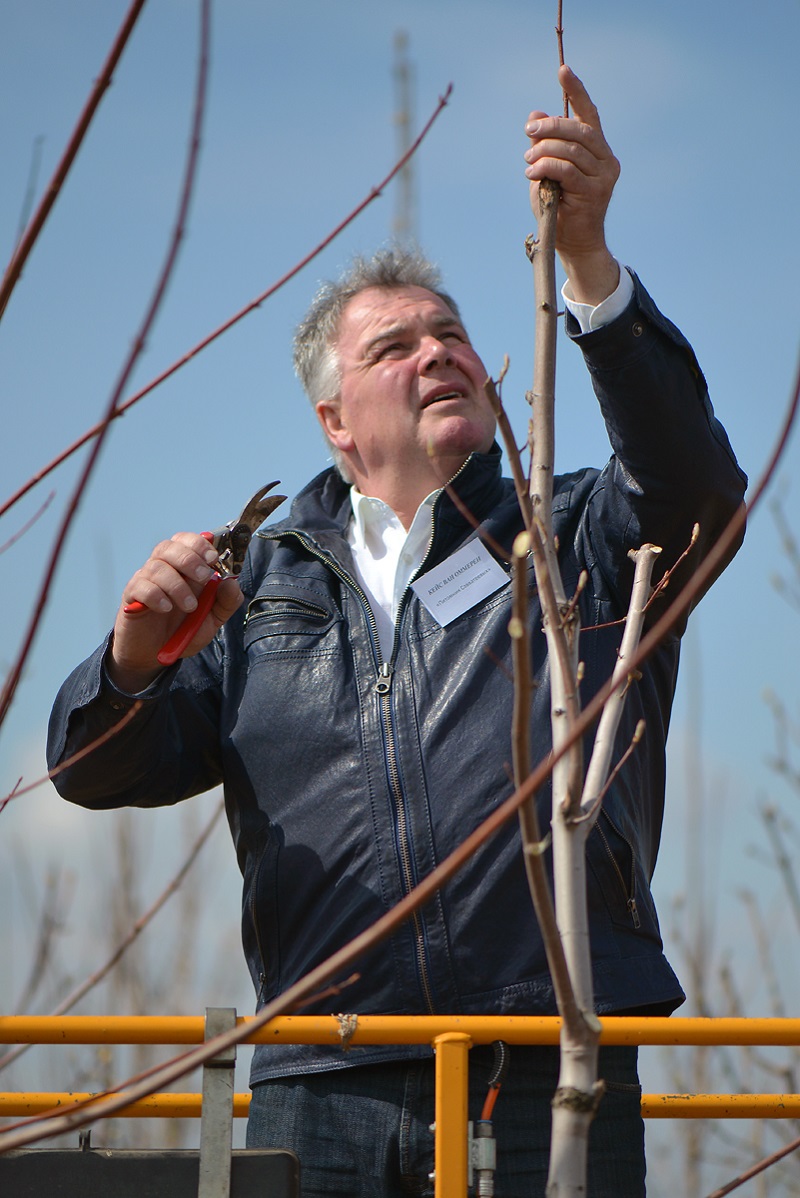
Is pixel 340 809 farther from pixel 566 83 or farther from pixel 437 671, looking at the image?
pixel 566 83

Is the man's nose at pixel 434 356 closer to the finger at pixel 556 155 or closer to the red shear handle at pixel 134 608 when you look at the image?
the red shear handle at pixel 134 608

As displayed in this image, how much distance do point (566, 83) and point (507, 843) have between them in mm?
1210

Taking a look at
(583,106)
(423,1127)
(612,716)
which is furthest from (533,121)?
(423,1127)

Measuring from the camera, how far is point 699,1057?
781 centimetres

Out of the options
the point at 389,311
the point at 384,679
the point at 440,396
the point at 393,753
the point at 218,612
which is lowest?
the point at 393,753

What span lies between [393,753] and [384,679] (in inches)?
6.3

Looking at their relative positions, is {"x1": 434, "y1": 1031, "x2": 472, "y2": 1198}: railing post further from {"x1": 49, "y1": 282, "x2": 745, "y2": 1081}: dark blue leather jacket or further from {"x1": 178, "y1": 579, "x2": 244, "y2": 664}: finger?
{"x1": 178, "y1": 579, "x2": 244, "y2": 664}: finger

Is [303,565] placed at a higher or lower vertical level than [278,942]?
higher

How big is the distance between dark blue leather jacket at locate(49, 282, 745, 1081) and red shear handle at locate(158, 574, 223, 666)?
0.22 ft

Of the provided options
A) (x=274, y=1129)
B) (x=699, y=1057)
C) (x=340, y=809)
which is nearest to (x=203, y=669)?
(x=340, y=809)

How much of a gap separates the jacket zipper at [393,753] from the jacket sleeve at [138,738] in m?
0.36

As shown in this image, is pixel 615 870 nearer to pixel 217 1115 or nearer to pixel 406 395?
pixel 217 1115

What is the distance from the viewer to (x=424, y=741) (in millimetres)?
2271

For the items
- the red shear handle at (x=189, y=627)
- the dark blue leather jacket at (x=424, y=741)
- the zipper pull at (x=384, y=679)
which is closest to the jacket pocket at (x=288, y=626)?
the dark blue leather jacket at (x=424, y=741)
